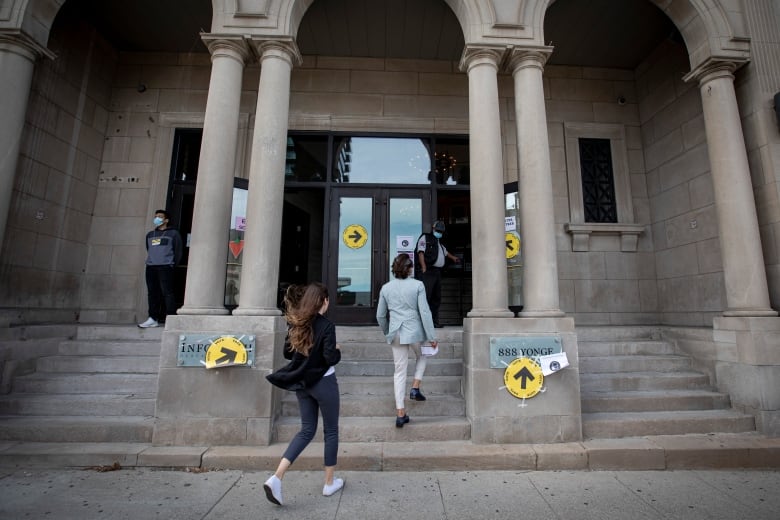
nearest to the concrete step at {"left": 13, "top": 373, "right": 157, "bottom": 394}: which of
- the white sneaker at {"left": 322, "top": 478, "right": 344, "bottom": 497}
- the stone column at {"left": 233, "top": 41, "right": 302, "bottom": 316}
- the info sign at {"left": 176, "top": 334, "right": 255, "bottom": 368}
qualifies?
the info sign at {"left": 176, "top": 334, "right": 255, "bottom": 368}

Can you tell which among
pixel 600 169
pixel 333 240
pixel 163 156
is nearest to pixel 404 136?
pixel 333 240

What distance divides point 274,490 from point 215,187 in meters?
3.70

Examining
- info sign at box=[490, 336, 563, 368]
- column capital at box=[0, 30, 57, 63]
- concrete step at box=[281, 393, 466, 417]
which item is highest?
column capital at box=[0, 30, 57, 63]

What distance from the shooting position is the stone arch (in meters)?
5.83

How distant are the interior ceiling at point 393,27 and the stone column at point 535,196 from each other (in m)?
2.73

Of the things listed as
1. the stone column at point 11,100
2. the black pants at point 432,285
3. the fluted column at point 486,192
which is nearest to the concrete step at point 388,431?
the fluted column at point 486,192

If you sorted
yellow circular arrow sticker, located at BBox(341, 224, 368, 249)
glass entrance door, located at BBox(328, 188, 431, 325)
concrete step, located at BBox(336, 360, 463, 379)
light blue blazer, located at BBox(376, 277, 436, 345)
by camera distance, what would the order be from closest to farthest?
light blue blazer, located at BBox(376, 277, 436, 345)
concrete step, located at BBox(336, 360, 463, 379)
glass entrance door, located at BBox(328, 188, 431, 325)
yellow circular arrow sticker, located at BBox(341, 224, 368, 249)

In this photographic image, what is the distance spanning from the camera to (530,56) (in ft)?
18.8

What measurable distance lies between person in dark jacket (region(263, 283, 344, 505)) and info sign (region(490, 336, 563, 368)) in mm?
2217

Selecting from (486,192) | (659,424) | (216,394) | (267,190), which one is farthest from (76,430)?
(659,424)

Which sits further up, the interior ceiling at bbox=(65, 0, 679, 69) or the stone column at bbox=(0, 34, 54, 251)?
the interior ceiling at bbox=(65, 0, 679, 69)

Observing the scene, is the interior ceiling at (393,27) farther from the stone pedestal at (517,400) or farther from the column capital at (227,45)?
the stone pedestal at (517,400)

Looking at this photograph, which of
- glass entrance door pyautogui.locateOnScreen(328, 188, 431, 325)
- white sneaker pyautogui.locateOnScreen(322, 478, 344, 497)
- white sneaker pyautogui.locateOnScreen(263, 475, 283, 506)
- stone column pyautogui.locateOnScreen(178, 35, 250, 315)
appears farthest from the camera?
glass entrance door pyautogui.locateOnScreen(328, 188, 431, 325)

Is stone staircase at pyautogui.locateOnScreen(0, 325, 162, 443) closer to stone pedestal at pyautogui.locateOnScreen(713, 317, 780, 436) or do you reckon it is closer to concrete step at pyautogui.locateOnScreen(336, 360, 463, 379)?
concrete step at pyautogui.locateOnScreen(336, 360, 463, 379)
